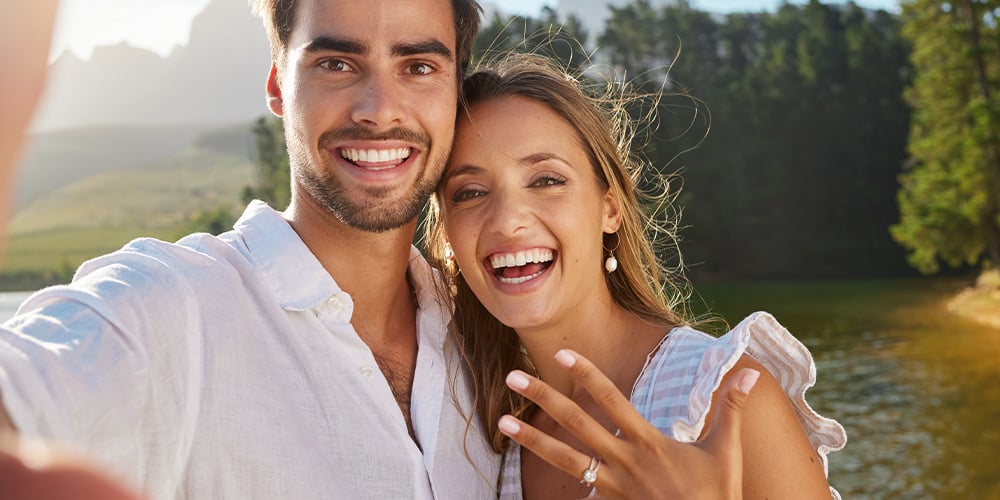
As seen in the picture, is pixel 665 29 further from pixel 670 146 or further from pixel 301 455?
pixel 301 455

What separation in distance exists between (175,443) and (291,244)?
714 mm

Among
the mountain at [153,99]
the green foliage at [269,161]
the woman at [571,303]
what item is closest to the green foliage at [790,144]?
the green foliage at [269,161]

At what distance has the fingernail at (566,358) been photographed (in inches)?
59.2

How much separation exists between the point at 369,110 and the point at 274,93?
62 cm

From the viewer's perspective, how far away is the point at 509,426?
1473mm

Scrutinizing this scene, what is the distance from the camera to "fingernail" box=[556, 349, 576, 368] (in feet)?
4.93

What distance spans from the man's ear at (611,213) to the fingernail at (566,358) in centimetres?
130

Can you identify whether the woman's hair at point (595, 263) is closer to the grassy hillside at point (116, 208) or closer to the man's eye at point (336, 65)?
the man's eye at point (336, 65)

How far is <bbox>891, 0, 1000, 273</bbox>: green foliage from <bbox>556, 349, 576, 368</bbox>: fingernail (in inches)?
859

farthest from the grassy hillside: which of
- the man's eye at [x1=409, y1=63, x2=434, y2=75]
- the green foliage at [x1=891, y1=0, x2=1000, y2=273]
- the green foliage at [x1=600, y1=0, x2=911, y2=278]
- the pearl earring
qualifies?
the man's eye at [x1=409, y1=63, x2=434, y2=75]

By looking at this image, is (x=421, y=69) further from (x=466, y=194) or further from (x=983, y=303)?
(x=983, y=303)

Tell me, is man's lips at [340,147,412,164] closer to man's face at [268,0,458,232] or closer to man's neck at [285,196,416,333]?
man's face at [268,0,458,232]

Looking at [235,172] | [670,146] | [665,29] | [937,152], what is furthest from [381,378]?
[235,172]

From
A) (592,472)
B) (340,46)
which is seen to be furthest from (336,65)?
(592,472)
